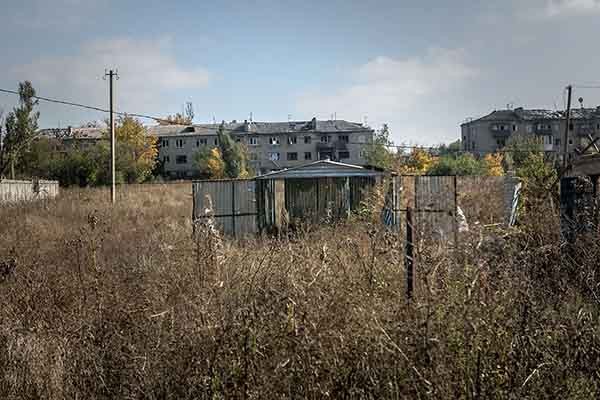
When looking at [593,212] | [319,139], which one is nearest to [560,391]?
[593,212]

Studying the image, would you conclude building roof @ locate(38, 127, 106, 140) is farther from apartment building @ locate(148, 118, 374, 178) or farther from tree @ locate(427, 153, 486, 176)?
tree @ locate(427, 153, 486, 176)

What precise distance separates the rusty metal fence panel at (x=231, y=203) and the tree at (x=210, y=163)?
4134 cm

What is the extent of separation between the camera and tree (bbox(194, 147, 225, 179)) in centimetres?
5656

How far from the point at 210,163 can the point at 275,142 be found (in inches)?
499

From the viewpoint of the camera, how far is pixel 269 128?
68.1m

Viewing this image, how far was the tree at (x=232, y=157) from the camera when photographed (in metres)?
55.7

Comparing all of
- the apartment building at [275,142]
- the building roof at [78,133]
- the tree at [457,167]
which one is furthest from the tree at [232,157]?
the tree at [457,167]

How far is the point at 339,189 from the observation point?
16562 millimetres

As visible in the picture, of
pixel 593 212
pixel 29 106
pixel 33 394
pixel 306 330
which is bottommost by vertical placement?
pixel 33 394

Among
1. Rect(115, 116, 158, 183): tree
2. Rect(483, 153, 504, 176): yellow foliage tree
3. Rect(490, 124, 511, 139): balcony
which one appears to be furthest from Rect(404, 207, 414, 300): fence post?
Rect(490, 124, 511, 139): balcony

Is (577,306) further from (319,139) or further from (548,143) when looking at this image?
(548,143)

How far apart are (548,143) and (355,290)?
69496 mm

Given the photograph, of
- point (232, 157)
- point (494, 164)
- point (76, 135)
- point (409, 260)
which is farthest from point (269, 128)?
point (409, 260)

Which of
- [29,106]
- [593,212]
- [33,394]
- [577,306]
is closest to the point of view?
[33,394]
